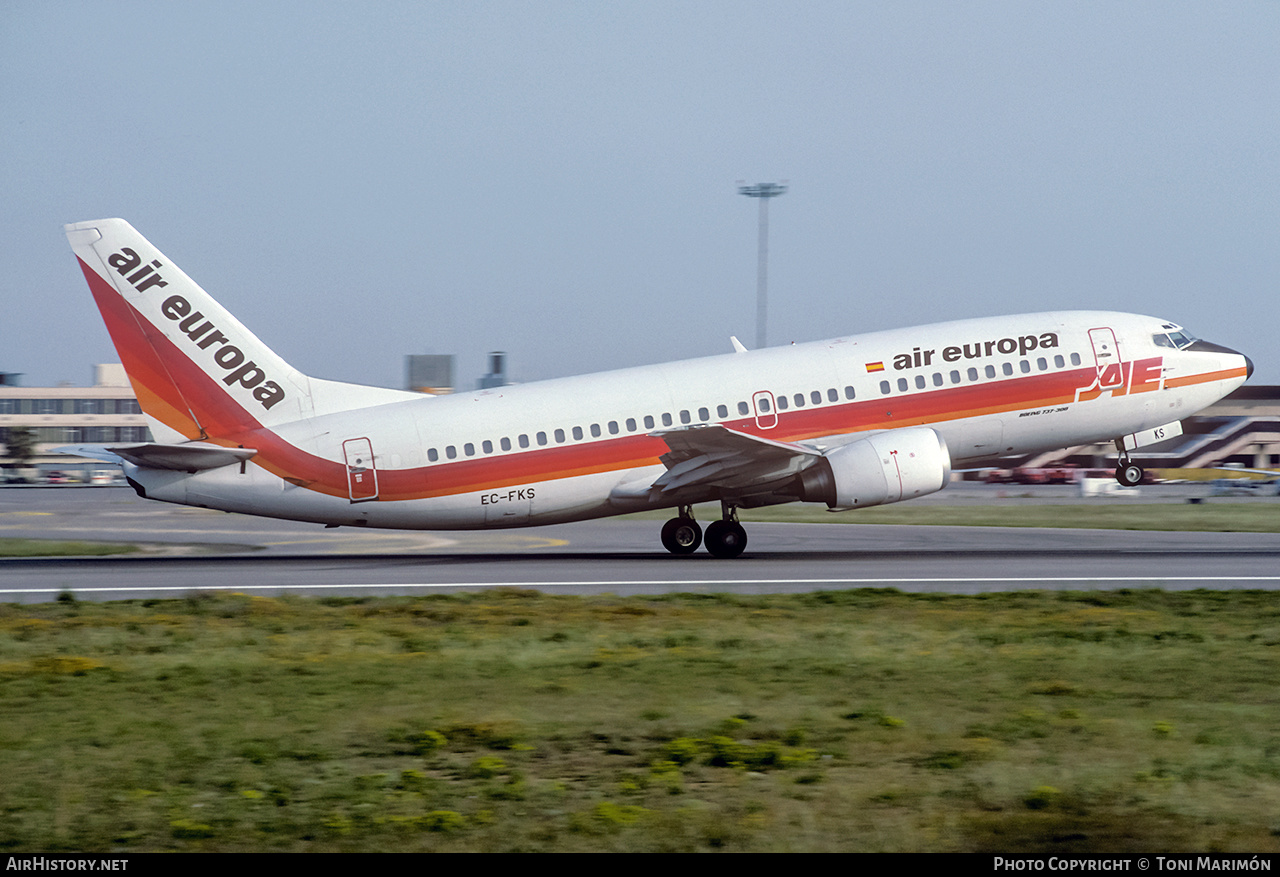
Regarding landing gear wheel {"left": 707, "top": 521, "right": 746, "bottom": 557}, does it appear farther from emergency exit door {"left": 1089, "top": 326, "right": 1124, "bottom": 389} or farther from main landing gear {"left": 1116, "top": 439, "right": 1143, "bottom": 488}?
emergency exit door {"left": 1089, "top": 326, "right": 1124, "bottom": 389}

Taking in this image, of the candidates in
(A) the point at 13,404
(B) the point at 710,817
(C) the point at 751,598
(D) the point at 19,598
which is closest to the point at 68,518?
(D) the point at 19,598

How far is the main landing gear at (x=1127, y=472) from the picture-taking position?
26.5 m

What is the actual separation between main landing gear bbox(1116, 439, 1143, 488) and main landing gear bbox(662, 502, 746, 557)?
28.0 ft

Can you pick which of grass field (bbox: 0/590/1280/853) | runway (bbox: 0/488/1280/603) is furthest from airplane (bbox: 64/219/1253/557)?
grass field (bbox: 0/590/1280/853)

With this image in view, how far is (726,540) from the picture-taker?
2598 centimetres

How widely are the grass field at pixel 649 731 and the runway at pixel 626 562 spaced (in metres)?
4.24

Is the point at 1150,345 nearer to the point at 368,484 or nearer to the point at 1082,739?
the point at 368,484

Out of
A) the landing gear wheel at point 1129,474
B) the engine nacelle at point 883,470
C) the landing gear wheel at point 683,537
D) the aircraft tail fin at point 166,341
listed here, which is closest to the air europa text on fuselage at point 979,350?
the engine nacelle at point 883,470

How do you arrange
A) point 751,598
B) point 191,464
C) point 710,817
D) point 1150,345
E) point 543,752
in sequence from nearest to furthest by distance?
point 710,817 < point 543,752 < point 751,598 < point 191,464 < point 1150,345

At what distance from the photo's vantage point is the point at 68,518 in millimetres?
43594

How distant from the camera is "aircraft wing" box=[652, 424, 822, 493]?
24359mm

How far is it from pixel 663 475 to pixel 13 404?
16649 centimetres

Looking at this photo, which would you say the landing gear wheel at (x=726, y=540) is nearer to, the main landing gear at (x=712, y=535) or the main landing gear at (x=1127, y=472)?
the main landing gear at (x=712, y=535)

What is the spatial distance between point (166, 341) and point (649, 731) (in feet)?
59.7
